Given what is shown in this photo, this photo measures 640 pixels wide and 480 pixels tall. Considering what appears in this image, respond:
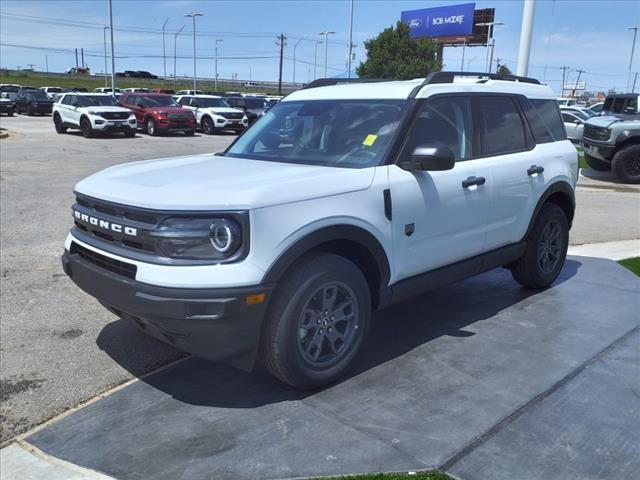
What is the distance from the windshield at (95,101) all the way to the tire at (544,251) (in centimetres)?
2248

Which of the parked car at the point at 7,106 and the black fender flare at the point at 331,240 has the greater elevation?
the black fender flare at the point at 331,240

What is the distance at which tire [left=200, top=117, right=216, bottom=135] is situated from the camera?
27355 mm

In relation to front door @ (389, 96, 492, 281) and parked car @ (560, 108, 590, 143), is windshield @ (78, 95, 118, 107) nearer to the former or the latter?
parked car @ (560, 108, 590, 143)

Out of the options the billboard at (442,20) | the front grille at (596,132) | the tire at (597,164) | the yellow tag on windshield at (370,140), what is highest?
the billboard at (442,20)

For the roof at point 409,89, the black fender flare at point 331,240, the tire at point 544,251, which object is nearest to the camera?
the black fender flare at point 331,240

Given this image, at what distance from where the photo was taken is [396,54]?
50094 millimetres

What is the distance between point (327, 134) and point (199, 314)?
1812 millimetres

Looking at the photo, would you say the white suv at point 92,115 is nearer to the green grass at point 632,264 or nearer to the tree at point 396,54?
the green grass at point 632,264

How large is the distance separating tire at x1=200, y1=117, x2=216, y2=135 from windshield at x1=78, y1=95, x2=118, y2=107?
4.27 meters

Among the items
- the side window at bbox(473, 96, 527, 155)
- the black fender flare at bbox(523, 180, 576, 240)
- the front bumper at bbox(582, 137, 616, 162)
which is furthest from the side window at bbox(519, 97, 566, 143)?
the front bumper at bbox(582, 137, 616, 162)

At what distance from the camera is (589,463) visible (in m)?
2.90

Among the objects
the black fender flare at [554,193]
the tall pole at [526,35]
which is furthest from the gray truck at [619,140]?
the black fender flare at [554,193]

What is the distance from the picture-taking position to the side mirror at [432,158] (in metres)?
3.73

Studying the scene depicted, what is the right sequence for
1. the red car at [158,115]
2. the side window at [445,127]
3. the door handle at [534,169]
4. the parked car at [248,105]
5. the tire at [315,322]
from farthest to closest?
the parked car at [248,105] → the red car at [158,115] → the door handle at [534,169] → the side window at [445,127] → the tire at [315,322]
